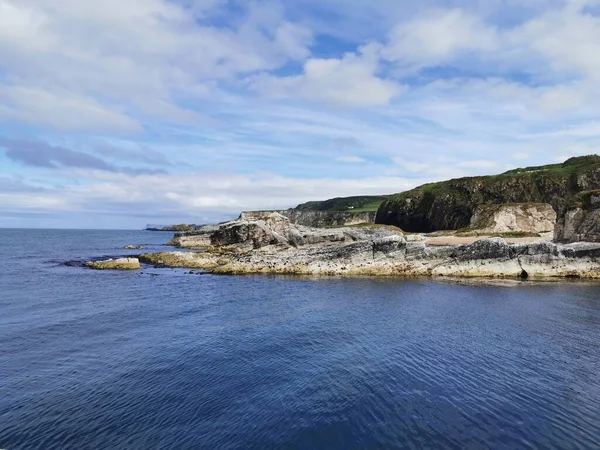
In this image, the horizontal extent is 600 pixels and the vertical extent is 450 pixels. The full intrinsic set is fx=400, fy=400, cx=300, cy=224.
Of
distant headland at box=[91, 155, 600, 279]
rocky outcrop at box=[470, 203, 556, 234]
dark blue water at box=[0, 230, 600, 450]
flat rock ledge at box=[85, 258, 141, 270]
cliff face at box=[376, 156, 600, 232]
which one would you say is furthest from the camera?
cliff face at box=[376, 156, 600, 232]

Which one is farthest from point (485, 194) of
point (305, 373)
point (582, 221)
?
point (305, 373)

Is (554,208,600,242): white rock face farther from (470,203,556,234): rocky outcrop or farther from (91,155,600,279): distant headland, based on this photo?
(470,203,556,234): rocky outcrop

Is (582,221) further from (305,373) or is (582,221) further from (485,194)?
(485,194)

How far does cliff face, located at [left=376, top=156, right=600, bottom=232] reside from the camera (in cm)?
10744

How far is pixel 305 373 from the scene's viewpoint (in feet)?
64.9

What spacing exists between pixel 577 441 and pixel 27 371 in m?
24.4

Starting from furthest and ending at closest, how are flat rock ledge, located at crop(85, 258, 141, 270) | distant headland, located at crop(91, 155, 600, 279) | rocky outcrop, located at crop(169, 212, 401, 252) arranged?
rocky outcrop, located at crop(169, 212, 401, 252) → flat rock ledge, located at crop(85, 258, 141, 270) → distant headland, located at crop(91, 155, 600, 279)

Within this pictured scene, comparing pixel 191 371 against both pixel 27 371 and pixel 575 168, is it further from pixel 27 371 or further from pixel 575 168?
pixel 575 168

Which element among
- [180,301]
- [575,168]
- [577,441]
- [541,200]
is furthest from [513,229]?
[577,441]

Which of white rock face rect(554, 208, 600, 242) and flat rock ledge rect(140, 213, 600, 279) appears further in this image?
white rock face rect(554, 208, 600, 242)

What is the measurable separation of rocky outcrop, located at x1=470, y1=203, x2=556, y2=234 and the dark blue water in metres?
46.3

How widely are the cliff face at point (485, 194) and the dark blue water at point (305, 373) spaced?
81237 mm

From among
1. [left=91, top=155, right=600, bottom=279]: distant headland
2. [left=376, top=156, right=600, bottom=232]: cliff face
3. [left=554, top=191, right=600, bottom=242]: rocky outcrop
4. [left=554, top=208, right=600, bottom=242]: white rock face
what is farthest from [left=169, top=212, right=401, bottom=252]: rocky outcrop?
[left=376, top=156, right=600, bottom=232]: cliff face

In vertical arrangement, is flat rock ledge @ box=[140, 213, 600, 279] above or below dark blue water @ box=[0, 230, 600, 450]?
above
